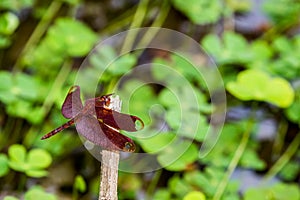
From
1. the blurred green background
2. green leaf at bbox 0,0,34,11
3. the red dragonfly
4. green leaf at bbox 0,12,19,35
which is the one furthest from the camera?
green leaf at bbox 0,0,34,11

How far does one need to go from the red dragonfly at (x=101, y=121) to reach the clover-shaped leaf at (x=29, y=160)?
0.43m

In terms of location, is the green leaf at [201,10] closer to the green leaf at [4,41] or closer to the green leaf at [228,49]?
the green leaf at [228,49]

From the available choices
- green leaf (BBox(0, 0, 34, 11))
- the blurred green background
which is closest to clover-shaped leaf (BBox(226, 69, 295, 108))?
the blurred green background

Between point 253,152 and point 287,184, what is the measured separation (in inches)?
4.9

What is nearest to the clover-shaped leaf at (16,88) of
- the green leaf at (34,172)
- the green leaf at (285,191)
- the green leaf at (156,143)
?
the green leaf at (34,172)

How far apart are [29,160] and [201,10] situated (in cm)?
75

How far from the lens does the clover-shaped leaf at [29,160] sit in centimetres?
130

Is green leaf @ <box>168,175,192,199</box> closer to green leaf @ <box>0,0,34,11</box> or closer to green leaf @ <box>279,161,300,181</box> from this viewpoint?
green leaf @ <box>279,161,300,181</box>

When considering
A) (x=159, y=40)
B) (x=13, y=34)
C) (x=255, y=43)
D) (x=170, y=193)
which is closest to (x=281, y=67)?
(x=255, y=43)

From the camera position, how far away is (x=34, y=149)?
54.8 inches

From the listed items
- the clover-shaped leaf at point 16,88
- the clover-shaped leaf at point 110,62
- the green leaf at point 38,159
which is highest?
the clover-shaped leaf at point 110,62

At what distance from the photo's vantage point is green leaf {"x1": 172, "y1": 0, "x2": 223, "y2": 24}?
1724 mm

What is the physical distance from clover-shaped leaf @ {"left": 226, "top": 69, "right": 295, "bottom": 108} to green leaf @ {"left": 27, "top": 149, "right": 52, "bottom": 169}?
0.51 m

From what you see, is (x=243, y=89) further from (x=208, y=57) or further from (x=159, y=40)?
(x=159, y=40)
